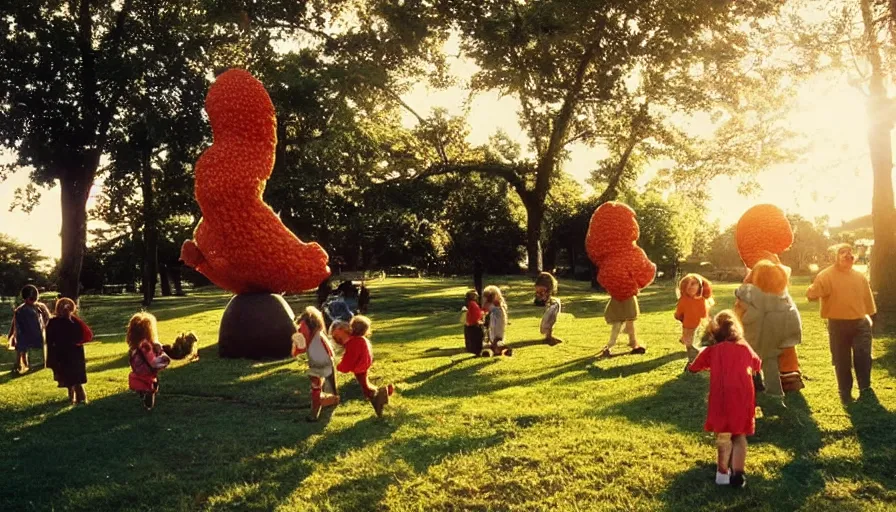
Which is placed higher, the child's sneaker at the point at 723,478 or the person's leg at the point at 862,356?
the person's leg at the point at 862,356

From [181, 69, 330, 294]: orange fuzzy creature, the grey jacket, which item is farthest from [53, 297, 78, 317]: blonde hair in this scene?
the grey jacket

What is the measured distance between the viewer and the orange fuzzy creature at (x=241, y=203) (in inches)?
546

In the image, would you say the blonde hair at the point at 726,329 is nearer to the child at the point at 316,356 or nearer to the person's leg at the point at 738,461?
the person's leg at the point at 738,461

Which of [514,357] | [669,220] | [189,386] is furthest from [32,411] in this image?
[669,220]

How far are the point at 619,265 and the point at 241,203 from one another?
8.03 meters

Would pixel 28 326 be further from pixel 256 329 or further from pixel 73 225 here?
pixel 73 225

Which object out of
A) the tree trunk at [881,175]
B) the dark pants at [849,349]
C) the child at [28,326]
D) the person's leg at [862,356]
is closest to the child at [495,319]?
the dark pants at [849,349]

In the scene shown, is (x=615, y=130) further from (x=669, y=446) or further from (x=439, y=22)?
(x=669, y=446)

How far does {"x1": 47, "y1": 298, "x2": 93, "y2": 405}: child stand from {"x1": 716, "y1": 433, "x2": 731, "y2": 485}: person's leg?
9221mm

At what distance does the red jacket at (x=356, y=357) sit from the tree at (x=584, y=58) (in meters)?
14.9

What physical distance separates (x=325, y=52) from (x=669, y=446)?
22.2m

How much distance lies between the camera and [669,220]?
5831 cm

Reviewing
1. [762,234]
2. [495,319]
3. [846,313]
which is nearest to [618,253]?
[495,319]

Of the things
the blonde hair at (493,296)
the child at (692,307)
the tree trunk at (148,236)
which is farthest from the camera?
the tree trunk at (148,236)
